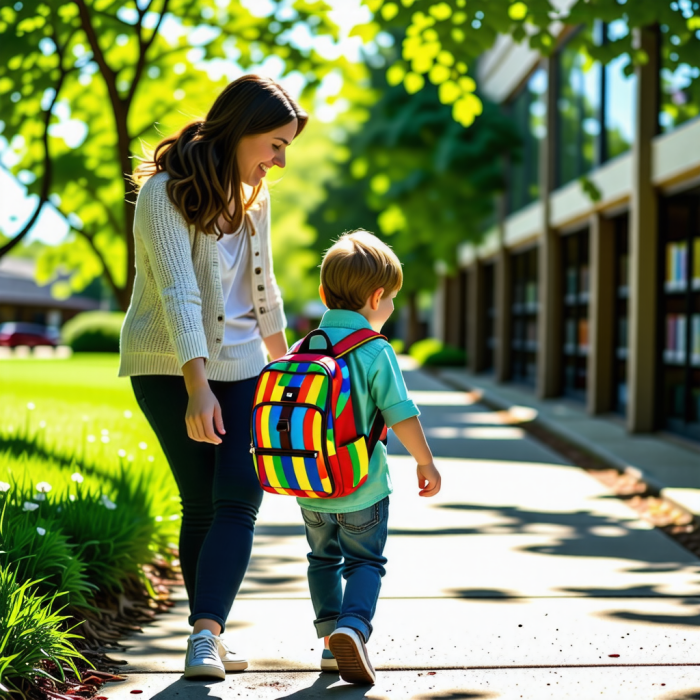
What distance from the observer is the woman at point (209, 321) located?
3.38 m

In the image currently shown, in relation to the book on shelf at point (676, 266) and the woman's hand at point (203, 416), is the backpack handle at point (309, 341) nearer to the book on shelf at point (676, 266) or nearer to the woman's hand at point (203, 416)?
the woman's hand at point (203, 416)

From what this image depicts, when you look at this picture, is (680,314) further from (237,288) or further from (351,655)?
(351,655)

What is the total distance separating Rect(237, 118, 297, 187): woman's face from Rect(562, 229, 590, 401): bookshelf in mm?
13288

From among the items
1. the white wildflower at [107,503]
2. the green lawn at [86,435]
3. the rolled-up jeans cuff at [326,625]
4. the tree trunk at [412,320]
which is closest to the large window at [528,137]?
the green lawn at [86,435]

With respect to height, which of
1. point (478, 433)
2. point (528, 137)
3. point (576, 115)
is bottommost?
point (478, 433)

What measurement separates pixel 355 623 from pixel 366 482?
453mm

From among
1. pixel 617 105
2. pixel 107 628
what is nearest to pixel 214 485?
pixel 107 628

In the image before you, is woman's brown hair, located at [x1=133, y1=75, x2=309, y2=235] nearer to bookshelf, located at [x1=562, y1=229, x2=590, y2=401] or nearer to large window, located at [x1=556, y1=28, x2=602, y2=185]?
large window, located at [x1=556, y1=28, x2=602, y2=185]

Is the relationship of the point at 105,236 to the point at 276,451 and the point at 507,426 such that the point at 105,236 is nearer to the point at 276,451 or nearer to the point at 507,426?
the point at 507,426

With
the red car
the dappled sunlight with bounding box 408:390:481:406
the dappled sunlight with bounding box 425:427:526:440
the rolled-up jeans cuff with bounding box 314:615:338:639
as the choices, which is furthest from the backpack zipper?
the red car

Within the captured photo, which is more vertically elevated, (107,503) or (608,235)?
(608,235)

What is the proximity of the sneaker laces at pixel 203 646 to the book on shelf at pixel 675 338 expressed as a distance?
29.9 ft

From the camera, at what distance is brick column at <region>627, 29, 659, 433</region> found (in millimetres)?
11586

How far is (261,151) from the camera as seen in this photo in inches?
138
